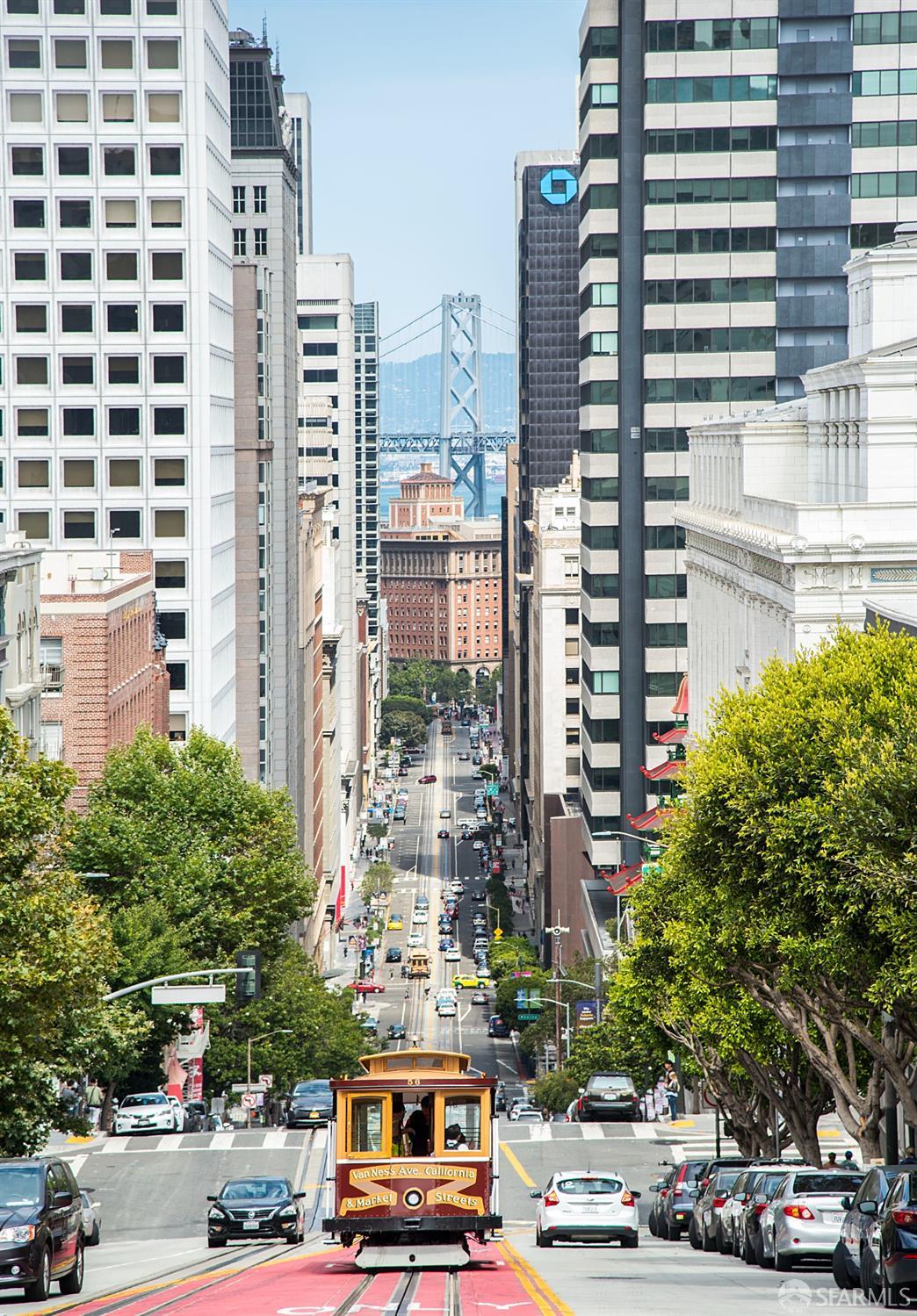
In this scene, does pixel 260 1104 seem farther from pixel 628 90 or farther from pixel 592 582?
pixel 628 90

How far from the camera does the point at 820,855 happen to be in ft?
133

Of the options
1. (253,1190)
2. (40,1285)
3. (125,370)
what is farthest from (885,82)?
(40,1285)

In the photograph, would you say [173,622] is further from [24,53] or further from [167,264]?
[24,53]

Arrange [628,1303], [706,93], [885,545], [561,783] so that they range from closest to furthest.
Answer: [628,1303] → [885,545] → [706,93] → [561,783]

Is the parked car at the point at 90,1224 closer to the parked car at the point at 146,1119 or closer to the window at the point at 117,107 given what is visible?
the parked car at the point at 146,1119

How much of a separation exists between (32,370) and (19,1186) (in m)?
76.2

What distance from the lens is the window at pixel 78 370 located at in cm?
10412

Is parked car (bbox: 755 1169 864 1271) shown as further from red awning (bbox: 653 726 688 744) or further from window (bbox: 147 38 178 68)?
window (bbox: 147 38 178 68)

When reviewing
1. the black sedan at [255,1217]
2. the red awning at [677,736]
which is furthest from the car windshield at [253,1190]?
the red awning at [677,736]

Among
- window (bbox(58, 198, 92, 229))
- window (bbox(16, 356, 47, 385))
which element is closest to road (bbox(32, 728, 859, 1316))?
window (bbox(16, 356, 47, 385))

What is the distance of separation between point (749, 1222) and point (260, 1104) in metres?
61.8

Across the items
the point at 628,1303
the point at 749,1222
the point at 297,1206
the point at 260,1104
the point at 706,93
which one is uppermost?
the point at 706,93

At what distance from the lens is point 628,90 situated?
4508 inches

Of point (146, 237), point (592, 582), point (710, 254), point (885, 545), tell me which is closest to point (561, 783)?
point (592, 582)
